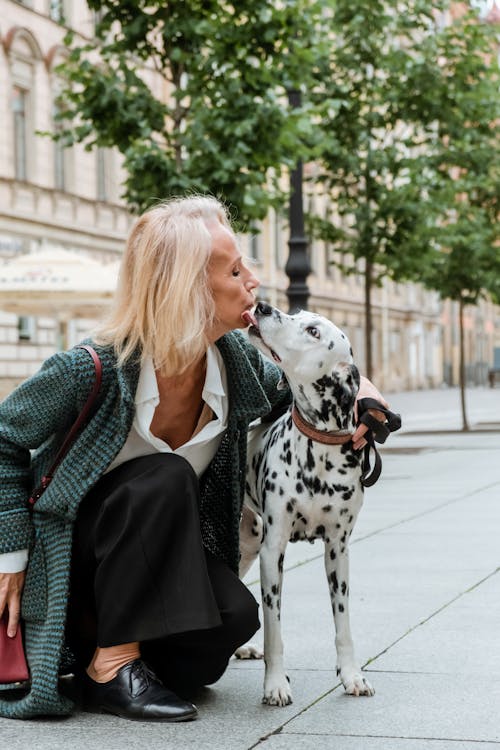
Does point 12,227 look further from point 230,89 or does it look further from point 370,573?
point 370,573

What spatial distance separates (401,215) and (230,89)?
284 inches

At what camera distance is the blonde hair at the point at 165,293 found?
3.93 metres

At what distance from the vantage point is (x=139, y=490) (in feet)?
12.6

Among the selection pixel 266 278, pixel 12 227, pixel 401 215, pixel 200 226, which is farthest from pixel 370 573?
pixel 266 278

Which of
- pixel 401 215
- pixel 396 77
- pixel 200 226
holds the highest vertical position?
pixel 396 77

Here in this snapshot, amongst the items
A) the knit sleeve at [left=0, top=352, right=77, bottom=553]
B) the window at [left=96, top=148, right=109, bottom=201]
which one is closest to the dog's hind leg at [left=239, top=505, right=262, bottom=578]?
the knit sleeve at [left=0, top=352, right=77, bottom=553]

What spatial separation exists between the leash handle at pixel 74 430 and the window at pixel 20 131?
2451cm

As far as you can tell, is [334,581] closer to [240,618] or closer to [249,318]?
[240,618]

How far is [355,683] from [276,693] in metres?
0.25

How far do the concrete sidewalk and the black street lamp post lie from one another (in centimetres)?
426

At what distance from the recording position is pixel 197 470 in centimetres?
422

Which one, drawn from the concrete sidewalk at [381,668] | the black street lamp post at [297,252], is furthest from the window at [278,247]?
the concrete sidewalk at [381,668]

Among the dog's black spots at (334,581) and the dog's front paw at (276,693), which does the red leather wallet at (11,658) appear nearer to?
the dog's front paw at (276,693)

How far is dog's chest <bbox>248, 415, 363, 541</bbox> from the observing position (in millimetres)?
4004
